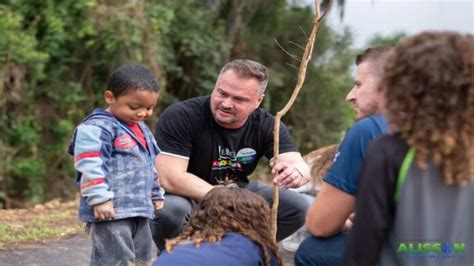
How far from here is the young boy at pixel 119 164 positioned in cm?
379

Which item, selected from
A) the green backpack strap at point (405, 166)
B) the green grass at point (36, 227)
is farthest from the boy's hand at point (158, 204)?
the green grass at point (36, 227)

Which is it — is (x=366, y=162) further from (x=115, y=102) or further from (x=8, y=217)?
(x=8, y=217)

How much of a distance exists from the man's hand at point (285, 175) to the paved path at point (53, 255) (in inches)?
53.3

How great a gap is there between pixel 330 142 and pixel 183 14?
15.0 feet

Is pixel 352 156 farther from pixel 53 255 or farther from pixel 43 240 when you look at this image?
pixel 43 240

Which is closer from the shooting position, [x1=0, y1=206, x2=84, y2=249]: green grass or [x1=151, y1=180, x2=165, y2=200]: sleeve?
[x1=151, y1=180, x2=165, y2=200]: sleeve

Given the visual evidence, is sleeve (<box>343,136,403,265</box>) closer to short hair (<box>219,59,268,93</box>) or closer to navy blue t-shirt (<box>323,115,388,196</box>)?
navy blue t-shirt (<box>323,115,388,196</box>)

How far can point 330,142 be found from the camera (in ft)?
52.9

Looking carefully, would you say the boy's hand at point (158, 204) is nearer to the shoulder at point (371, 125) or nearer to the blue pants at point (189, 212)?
the blue pants at point (189, 212)

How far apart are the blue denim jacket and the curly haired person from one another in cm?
148

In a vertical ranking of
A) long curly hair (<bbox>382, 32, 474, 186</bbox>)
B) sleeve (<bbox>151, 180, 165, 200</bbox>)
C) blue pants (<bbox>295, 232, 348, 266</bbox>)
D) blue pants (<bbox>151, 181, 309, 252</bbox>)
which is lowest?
blue pants (<bbox>151, 181, 309, 252</bbox>)

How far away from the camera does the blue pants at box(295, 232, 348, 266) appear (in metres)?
3.32

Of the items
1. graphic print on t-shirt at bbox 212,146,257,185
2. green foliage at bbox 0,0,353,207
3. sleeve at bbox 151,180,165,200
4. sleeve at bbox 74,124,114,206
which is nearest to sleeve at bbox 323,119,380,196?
sleeve at bbox 74,124,114,206

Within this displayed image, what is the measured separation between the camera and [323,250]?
11.0 feet
